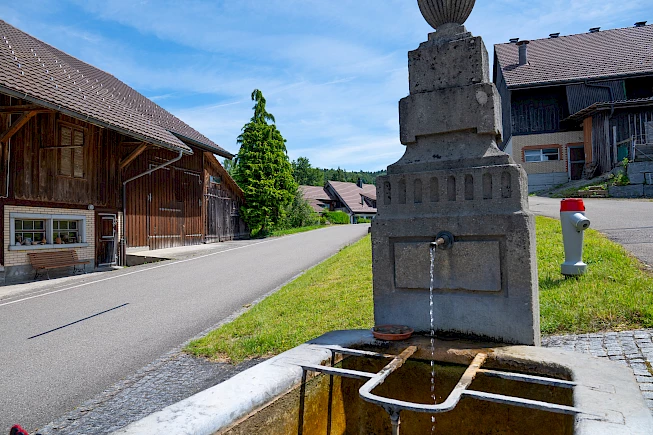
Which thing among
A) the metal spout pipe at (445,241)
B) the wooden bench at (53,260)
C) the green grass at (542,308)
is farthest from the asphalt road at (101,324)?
the metal spout pipe at (445,241)

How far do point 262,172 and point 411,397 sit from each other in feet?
90.9

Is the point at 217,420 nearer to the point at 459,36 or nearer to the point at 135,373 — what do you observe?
the point at 459,36

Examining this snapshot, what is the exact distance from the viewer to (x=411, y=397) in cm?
310

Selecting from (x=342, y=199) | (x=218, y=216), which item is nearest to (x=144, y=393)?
(x=218, y=216)

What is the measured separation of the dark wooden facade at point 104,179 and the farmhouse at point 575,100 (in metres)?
20.8

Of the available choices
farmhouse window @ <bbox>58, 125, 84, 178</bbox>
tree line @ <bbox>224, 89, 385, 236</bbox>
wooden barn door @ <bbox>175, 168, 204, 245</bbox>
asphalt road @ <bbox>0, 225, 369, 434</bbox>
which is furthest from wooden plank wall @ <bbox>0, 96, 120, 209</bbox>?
tree line @ <bbox>224, 89, 385, 236</bbox>

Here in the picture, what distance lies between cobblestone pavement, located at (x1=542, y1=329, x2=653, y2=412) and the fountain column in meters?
0.92

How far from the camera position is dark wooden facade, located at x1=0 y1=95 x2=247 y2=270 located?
13.1 m

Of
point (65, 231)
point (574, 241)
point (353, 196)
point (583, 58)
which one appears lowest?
point (574, 241)

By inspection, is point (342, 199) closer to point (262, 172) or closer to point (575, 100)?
point (262, 172)

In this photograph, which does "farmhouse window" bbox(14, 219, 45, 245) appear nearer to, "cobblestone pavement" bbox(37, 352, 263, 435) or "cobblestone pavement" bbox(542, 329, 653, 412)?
"cobblestone pavement" bbox(37, 352, 263, 435)

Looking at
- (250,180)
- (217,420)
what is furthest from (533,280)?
(250,180)

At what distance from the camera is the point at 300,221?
138ft

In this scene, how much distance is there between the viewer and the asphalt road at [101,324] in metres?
4.76
